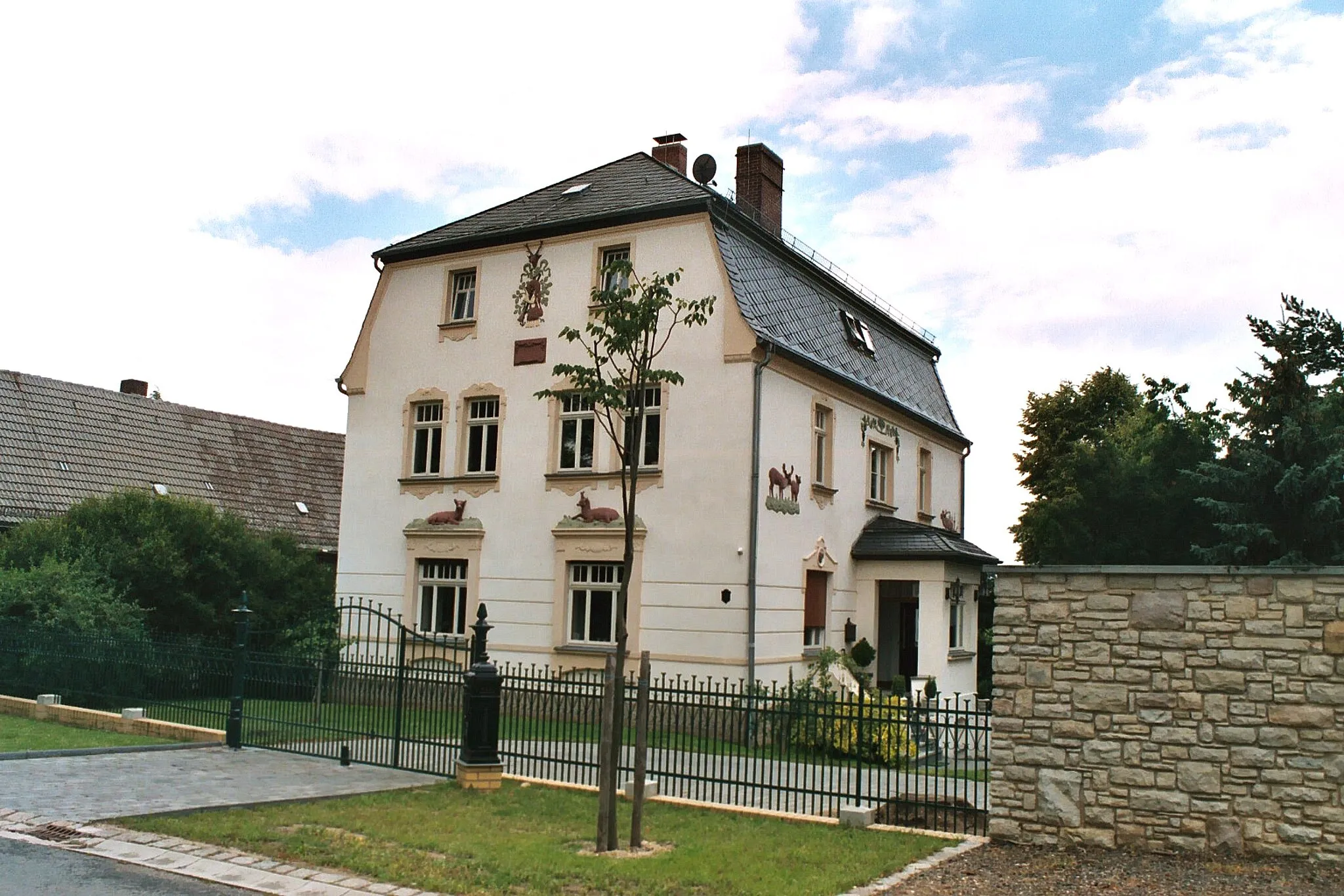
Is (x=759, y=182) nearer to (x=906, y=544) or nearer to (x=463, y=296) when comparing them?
(x=463, y=296)

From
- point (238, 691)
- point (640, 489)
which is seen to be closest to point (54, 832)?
point (238, 691)

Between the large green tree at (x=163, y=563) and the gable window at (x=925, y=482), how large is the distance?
13.7m

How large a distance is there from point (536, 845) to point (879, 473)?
1674 cm

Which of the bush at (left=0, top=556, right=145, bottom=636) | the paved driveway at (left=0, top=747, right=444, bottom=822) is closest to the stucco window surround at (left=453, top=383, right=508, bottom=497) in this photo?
the bush at (left=0, top=556, right=145, bottom=636)

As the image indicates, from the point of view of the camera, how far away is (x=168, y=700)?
1731 centimetres

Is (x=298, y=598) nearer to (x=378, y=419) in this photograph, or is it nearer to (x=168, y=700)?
(x=378, y=419)

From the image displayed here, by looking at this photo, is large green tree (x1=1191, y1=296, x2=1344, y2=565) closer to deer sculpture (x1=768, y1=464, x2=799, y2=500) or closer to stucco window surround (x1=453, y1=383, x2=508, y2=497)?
deer sculpture (x1=768, y1=464, x2=799, y2=500)

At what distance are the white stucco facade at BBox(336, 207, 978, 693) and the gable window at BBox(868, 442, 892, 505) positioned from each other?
296 millimetres

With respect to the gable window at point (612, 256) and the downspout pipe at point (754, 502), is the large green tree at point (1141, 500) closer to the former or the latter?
the downspout pipe at point (754, 502)

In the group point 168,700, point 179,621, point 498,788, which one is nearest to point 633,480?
point 498,788

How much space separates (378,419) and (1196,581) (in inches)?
693

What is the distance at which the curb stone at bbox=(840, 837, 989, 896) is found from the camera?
8.50m

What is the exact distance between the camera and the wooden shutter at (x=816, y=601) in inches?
861

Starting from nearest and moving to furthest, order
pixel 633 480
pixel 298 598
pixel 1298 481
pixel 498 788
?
1. pixel 633 480
2. pixel 498 788
3. pixel 1298 481
4. pixel 298 598
